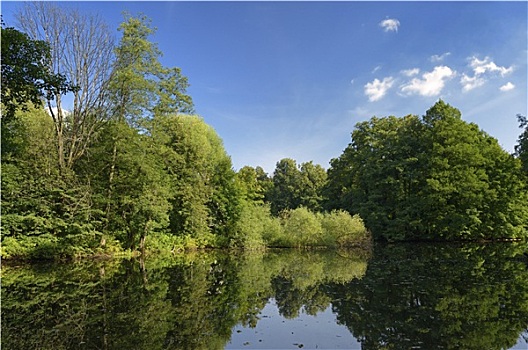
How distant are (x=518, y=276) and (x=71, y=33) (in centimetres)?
2299

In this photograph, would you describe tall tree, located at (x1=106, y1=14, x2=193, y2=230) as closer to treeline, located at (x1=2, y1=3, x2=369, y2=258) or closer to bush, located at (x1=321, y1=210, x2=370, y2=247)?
treeline, located at (x1=2, y1=3, x2=369, y2=258)

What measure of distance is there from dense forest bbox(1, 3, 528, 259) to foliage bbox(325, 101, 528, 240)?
4.9 inches

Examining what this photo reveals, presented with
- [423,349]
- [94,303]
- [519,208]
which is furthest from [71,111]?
[519,208]

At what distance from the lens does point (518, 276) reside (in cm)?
1150

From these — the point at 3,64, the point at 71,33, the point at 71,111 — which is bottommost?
the point at 3,64

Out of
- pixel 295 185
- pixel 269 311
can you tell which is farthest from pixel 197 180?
pixel 295 185

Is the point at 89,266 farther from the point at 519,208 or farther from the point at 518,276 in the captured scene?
the point at 519,208

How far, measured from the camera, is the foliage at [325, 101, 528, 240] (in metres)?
31.5

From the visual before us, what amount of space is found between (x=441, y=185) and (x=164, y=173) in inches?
927

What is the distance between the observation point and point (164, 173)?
920 inches

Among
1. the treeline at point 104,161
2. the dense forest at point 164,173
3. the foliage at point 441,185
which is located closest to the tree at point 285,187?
the dense forest at point 164,173

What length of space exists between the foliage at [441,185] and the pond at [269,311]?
66.6 feet

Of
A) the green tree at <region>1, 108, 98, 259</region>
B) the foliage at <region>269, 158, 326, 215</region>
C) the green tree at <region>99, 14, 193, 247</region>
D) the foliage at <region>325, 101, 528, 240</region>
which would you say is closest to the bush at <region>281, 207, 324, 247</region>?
the foliage at <region>325, 101, 528, 240</region>

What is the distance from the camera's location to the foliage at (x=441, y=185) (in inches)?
1241
